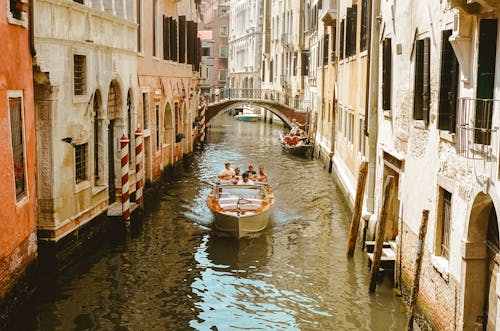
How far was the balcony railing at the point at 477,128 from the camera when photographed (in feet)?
22.1

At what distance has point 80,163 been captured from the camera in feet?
43.1

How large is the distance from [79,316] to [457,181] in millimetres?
5810

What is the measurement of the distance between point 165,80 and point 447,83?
15.0 m

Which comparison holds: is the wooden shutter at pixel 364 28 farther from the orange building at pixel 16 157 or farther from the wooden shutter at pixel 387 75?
the orange building at pixel 16 157

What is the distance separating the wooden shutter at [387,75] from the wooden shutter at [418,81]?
2.77m

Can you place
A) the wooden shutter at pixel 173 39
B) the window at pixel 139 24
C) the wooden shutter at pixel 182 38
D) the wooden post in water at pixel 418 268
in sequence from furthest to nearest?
the wooden shutter at pixel 182 38 → the wooden shutter at pixel 173 39 → the window at pixel 139 24 → the wooden post in water at pixel 418 268

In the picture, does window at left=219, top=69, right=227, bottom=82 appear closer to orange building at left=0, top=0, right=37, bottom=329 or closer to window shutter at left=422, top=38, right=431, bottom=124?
orange building at left=0, top=0, right=37, bottom=329

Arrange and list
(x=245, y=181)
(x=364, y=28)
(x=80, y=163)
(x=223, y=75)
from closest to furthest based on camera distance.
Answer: (x=80, y=163) < (x=364, y=28) < (x=245, y=181) < (x=223, y=75)

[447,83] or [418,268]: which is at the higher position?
[447,83]

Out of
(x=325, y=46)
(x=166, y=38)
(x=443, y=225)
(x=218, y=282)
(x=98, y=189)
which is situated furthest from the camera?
(x=325, y=46)

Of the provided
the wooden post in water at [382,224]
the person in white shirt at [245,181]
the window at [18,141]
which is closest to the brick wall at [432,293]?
the wooden post in water at [382,224]

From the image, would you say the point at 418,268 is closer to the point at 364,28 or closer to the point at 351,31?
the point at 364,28

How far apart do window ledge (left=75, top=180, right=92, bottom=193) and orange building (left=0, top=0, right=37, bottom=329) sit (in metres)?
1.82

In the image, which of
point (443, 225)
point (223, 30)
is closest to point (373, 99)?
point (443, 225)
